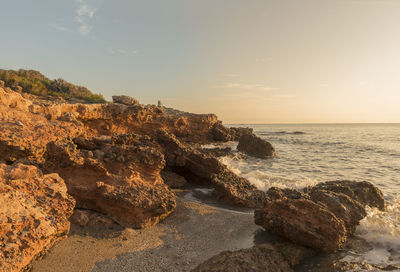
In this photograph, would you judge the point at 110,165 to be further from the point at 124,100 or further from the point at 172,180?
the point at 124,100

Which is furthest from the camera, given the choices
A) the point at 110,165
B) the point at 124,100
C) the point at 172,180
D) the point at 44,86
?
the point at 44,86

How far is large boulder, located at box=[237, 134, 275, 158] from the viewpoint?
65.7 ft

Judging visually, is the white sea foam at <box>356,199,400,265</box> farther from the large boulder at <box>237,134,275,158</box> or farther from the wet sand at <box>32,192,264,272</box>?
the large boulder at <box>237,134,275,158</box>

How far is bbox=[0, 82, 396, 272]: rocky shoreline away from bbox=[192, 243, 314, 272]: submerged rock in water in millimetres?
18

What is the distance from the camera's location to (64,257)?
3873 mm

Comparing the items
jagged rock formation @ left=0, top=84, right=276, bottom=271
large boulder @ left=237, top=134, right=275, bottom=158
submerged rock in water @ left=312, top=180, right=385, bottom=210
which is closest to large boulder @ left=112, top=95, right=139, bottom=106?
jagged rock formation @ left=0, top=84, right=276, bottom=271

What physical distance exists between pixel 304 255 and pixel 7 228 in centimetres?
499

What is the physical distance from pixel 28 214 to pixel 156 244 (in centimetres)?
239

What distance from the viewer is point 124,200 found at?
199 inches

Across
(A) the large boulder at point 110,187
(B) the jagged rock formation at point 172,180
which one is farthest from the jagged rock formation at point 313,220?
(B) the jagged rock formation at point 172,180

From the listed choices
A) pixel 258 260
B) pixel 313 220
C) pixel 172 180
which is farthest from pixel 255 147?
pixel 258 260

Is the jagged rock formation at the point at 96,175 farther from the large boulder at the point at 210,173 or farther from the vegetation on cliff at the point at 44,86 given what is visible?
the vegetation on cliff at the point at 44,86

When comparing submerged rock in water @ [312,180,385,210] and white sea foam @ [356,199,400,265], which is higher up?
submerged rock in water @ [312,180,385,210]

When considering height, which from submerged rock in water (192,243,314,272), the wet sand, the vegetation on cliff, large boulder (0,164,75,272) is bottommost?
the wet sand
